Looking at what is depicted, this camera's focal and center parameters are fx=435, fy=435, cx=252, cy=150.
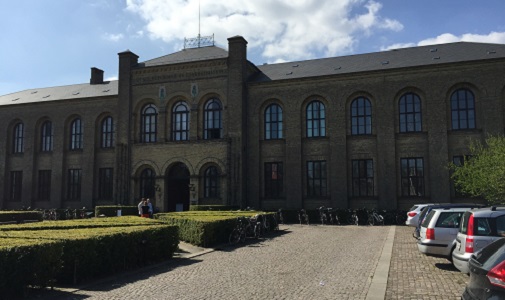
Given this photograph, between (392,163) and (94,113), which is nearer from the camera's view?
(392,163)

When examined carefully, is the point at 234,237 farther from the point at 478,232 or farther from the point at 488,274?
the point at 488,274

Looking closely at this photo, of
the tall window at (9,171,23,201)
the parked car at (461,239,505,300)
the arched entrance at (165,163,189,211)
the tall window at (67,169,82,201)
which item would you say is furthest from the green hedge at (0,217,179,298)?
the tall window at (9,171,23,201)

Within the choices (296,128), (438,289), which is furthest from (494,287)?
(296,128)

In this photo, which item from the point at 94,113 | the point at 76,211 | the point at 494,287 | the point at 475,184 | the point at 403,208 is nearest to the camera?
the point at 494,287

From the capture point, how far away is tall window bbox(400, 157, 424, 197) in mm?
28000

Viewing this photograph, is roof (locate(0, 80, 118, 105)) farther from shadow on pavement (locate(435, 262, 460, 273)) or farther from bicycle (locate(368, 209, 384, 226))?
shadow on pavement (locate(435, 262, 460, 273))

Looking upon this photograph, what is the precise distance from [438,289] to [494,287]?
15.2 feet

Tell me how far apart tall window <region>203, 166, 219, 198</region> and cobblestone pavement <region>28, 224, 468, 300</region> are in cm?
1626

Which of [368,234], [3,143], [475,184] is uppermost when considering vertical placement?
[3,143]

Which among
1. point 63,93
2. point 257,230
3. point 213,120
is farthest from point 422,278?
point 63,93

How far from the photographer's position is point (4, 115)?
39.9 m

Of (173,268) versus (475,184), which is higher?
(475,184)

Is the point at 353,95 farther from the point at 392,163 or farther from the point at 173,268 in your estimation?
the point at 173,268

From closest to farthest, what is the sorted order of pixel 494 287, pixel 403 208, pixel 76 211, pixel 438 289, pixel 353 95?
pixel 494 287 → pixel 438 289 → pixel 403 208 → pixel 353 95 → pixel 76 211
